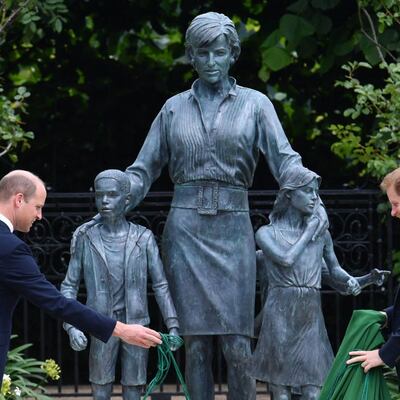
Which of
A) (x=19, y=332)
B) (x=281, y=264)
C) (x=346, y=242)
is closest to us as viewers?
(x=281, y=264)

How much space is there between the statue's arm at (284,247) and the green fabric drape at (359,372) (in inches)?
37.6

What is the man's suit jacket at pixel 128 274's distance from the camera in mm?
7773

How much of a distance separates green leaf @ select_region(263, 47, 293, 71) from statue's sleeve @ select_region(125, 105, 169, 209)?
3.00 metres

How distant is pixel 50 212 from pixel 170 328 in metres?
3.41

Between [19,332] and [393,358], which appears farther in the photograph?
[19,332]

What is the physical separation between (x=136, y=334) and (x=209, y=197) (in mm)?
1358

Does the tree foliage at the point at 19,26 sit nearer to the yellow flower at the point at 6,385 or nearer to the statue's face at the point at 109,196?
the yellow flower at the point at 6,385

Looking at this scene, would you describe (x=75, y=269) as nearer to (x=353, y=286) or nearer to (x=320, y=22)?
(x=353, y=286)

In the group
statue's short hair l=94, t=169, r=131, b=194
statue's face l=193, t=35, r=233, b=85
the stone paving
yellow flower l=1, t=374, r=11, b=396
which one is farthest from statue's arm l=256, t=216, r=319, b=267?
the stone paving

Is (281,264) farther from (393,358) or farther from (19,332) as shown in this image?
(19,332)

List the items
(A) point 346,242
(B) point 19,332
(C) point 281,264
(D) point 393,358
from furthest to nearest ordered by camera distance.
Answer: (B) point 19,332 < (A) point 346,242 < (C) point 281,264 < (D) point 393,358

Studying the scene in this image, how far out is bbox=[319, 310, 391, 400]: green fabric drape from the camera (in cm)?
653

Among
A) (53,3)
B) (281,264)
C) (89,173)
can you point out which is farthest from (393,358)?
(89,173)

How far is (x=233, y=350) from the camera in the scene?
791 centimetres
